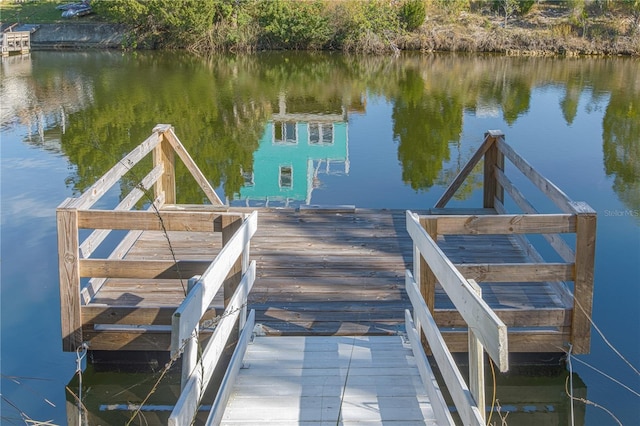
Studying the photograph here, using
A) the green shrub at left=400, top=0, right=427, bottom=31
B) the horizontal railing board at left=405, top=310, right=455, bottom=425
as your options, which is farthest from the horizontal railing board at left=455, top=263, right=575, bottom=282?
the green shrub at left=400, top=0, right=427, bottom=31

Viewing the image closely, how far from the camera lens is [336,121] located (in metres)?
19.6

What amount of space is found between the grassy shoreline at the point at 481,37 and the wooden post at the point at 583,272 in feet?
103

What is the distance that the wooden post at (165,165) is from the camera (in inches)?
343

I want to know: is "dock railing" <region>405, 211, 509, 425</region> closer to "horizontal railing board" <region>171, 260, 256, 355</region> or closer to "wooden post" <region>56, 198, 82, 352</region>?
"horizontal railing board" <region>171, 260, 256, 355</region>

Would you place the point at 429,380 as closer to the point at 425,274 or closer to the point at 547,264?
the point at 425,274

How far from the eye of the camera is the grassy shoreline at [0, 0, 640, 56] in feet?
118

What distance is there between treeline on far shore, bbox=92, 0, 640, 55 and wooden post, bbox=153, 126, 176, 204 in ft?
91.9

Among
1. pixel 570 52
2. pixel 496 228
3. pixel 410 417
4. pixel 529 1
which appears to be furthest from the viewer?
pixel 529 1

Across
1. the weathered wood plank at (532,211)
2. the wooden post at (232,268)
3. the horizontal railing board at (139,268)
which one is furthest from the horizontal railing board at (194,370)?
the weathered wood plank at (532,211)

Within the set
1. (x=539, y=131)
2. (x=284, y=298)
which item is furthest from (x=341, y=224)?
(x=539, y=131)

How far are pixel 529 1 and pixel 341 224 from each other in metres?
33.5

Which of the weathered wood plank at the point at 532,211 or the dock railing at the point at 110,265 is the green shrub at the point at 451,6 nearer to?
the weathered wood plank at the point at 532,211

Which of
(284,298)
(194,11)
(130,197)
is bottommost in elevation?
(284,298)

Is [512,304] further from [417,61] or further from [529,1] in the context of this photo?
[529,1]
